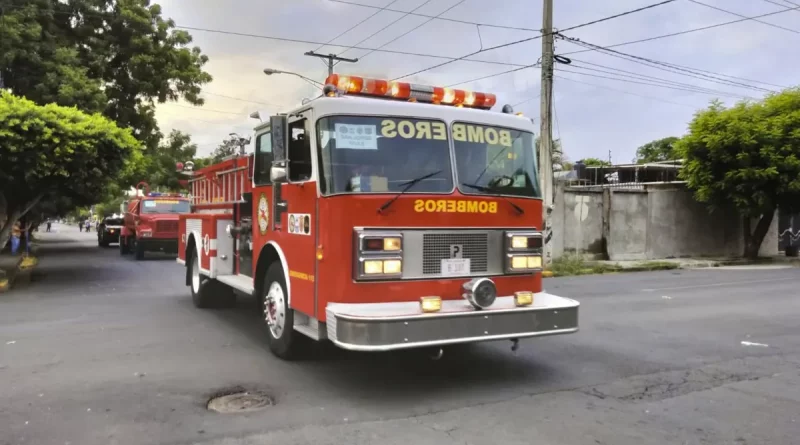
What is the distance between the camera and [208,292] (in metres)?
10.1

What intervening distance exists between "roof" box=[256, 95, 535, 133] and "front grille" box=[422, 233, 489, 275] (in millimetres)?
1126

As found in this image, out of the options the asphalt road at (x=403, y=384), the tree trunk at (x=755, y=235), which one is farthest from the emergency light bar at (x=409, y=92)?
the tree trunk at (x=755, y=235)

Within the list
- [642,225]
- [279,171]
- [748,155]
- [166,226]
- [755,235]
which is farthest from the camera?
[755,235]

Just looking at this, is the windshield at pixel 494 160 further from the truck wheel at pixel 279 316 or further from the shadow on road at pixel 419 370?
the truck wheel at pixel 279 316

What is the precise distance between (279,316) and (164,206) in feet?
55.2

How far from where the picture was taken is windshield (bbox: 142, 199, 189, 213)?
71.1ft

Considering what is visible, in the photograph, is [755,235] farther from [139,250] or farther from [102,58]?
[102,58]

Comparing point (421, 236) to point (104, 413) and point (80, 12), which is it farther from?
point (80, 12)

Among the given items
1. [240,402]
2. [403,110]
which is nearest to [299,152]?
[403,110]

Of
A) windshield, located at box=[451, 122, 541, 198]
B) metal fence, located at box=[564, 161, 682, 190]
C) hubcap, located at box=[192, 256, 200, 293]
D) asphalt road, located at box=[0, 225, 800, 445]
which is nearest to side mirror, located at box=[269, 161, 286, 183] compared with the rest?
windshield, located at box=[451, 122, 541, 198]

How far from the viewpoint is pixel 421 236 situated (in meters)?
5.70

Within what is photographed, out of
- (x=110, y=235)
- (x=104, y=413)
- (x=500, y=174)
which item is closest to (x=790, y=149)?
(x=500, y=174)

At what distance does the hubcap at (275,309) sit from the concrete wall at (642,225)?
13.3 m

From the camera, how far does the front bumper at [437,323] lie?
5.12 m
